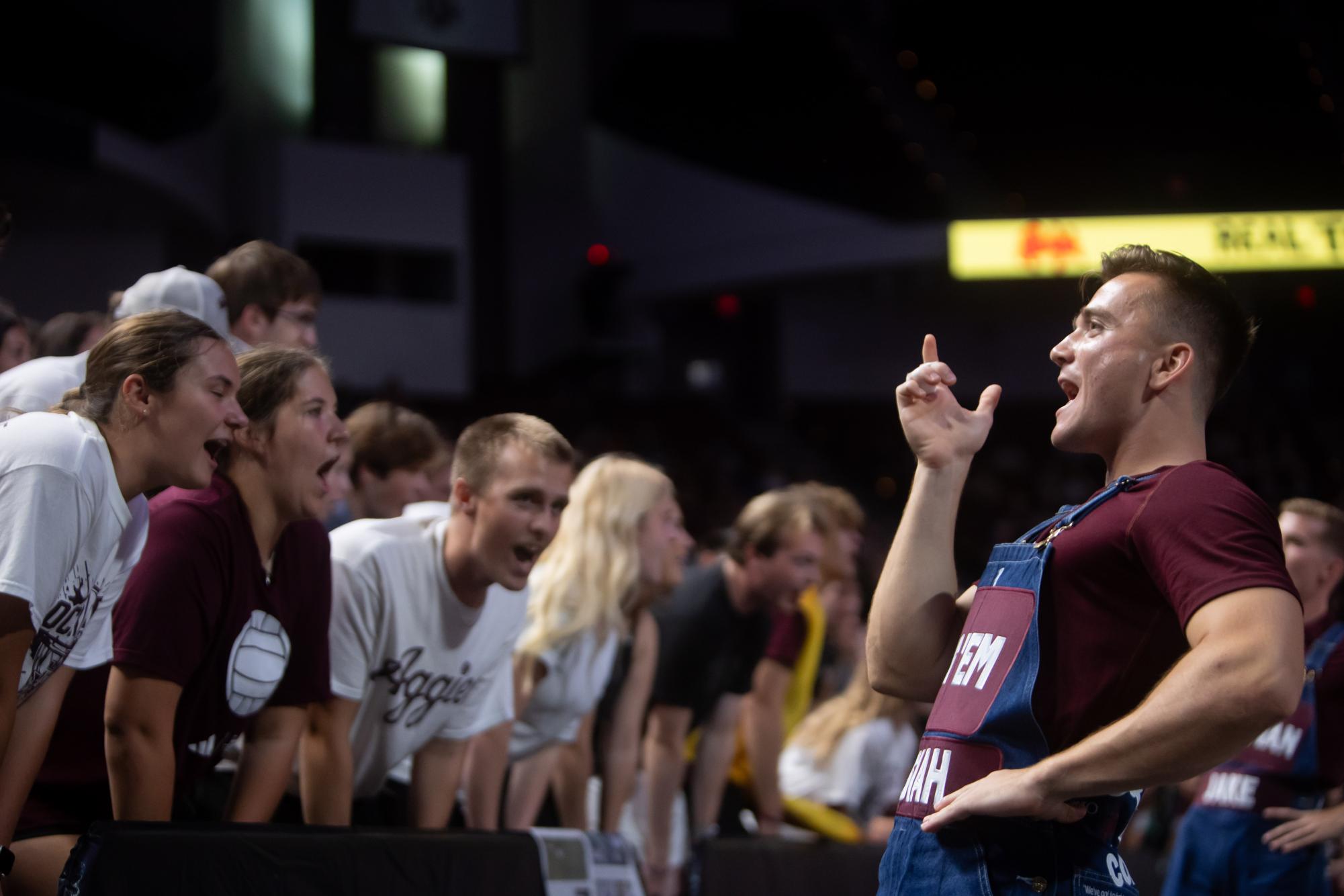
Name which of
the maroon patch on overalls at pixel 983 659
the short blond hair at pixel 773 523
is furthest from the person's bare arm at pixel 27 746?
the short blond hair at pixel 773 523

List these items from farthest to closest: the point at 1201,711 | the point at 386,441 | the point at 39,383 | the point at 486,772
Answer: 1. the point at 386,441
2. the point at 486,772
3. the point at 39,383
4. the point at 1201,711

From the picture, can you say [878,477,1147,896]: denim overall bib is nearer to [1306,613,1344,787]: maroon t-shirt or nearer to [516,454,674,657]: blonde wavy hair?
[1306,613,1344,787]: maroon t-shirt

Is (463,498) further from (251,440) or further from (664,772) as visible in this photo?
(664,772)

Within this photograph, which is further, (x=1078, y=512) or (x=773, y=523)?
(x=773, y=523)

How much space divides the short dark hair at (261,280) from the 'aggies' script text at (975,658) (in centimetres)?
273

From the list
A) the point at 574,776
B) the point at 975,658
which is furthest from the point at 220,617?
the point at 574,776

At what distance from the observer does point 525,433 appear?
3984 mm

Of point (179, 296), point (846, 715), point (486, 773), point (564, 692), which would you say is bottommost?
point (846, 715)

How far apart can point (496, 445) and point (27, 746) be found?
5.14 feet

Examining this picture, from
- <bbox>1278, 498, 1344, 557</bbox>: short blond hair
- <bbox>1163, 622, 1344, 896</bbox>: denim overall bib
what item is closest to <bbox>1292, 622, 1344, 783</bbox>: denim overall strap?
<bbox>1163, 622, 1344, 896</bbox>: denim overall bib

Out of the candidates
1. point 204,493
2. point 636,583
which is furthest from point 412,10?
point 204,493

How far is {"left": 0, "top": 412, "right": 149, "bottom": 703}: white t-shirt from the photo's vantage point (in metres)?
2.44

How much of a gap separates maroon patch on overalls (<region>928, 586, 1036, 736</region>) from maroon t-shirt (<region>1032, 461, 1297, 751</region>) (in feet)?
0.15

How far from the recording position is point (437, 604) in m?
3.89
